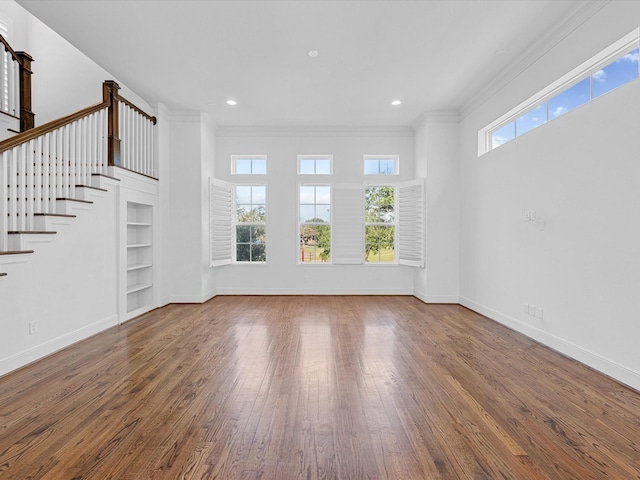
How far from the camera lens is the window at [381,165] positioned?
628 centimetres

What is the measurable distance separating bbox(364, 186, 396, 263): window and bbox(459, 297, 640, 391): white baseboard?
2.27m

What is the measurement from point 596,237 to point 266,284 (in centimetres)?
489

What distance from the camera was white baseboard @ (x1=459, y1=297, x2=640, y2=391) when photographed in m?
2.45

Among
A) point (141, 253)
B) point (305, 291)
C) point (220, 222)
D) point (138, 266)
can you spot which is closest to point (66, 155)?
point (138, 266)

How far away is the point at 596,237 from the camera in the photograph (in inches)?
109

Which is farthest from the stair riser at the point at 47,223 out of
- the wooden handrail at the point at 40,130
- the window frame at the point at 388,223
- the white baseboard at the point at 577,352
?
the white baseboard at the point at 577,352

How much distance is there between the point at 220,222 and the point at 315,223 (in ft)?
5.78

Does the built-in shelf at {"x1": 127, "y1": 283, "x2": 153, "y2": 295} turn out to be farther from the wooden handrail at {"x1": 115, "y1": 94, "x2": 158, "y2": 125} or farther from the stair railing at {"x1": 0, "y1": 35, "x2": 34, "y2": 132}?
the wooden handrail at {"x1": 115, "y1": 94, "x2": 158, "y2": 125}

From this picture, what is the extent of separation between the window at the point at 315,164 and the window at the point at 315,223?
0.96ft

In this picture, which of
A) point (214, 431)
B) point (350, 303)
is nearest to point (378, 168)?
point (350, 303)

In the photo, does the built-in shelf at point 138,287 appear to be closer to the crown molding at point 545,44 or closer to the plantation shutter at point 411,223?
the plantation shutter at point 411,223

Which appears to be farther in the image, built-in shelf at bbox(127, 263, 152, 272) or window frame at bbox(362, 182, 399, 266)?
window frame at bbox(362, 182, 399, 266)

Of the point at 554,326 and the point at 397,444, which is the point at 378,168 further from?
the point at 397,444

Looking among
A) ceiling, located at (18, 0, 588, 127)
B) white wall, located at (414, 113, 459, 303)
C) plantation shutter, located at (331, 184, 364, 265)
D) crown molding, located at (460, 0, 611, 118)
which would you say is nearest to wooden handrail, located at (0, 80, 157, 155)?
ceiling, located at (18, 0, 588, 127)
